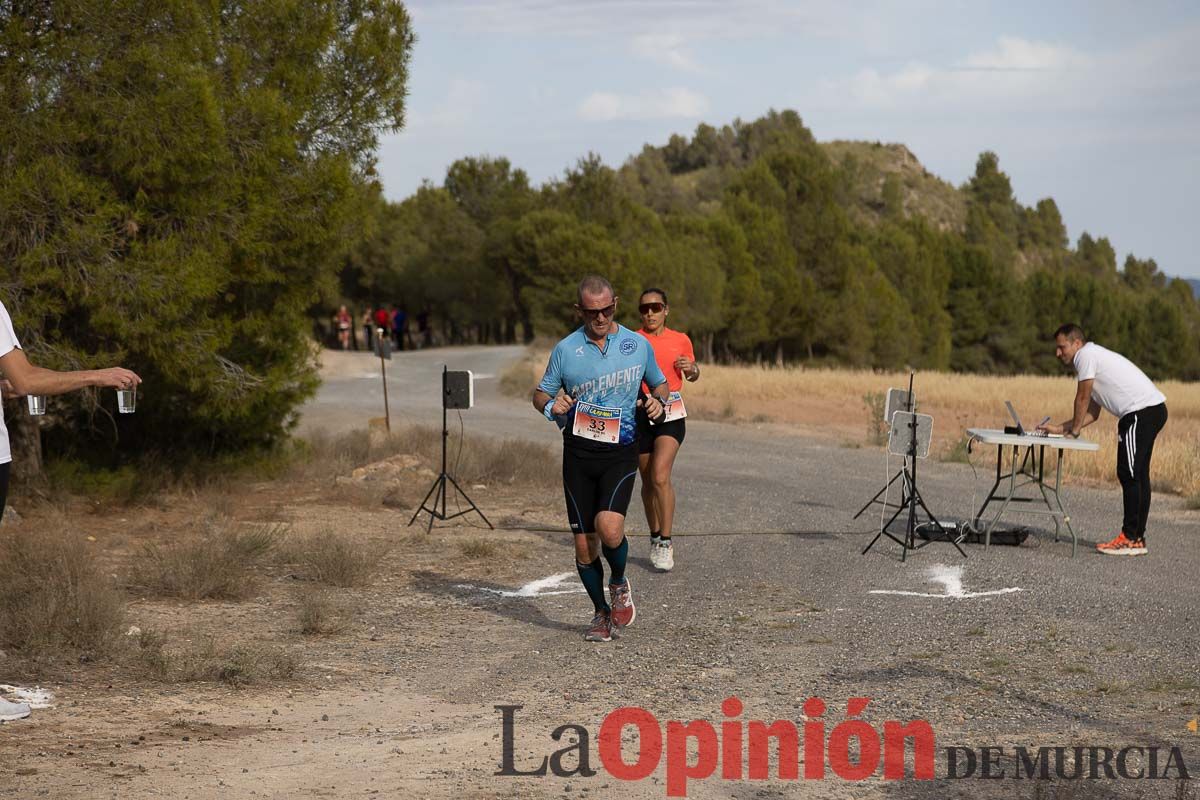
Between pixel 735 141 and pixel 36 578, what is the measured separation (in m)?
161

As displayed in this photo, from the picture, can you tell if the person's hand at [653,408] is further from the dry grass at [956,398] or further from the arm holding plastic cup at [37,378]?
the dry grass at [956,398]

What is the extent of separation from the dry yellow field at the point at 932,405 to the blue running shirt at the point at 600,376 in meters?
11.2

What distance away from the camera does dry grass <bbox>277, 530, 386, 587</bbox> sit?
1009 cm

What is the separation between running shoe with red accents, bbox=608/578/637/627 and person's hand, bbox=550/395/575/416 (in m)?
1.21

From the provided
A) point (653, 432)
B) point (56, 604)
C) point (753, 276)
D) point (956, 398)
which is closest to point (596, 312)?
point (653, 432)

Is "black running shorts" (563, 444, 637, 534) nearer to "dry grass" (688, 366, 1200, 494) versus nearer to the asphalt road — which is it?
the asphalt road

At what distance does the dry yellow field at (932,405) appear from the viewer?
1942 centimetres

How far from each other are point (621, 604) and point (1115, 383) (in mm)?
4901

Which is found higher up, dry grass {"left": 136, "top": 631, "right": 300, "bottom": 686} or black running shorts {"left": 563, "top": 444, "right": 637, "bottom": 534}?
black running shorts {"left": 563, "top": 444, "right": 637, "bottom": 534}

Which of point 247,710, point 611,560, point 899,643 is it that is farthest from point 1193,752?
point 247,710

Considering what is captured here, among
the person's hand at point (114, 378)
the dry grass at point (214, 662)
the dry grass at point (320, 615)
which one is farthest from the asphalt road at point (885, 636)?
the person's hand at point (114, 378)

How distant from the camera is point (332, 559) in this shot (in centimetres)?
1020

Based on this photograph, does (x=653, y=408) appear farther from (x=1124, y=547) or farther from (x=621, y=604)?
(x=1124, y=547)

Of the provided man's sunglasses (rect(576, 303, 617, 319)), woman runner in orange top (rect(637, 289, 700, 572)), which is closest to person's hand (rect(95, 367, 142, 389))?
man's sunglasses (rect(576, 303, 617, 319))
